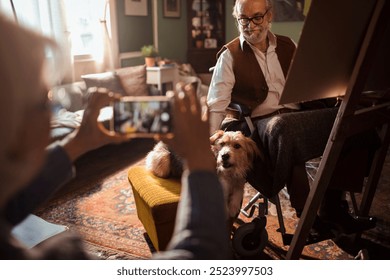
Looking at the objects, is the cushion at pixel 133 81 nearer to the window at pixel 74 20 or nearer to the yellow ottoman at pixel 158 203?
the window at pixel 74 20

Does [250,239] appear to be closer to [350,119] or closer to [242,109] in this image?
[242,109]

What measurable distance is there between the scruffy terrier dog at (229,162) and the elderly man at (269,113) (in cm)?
6

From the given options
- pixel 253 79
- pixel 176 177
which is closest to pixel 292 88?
pixel 253 79

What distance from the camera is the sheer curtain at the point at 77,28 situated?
2539 millimetres

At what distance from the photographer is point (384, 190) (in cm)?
244

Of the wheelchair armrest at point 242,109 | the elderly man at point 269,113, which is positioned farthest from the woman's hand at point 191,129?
the wheelchair armrest at point 242,109

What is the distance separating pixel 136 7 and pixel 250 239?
3.26 m

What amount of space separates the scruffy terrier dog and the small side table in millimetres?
1745

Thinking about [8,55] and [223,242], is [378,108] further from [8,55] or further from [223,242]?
[8,55]

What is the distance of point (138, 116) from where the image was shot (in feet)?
2.55

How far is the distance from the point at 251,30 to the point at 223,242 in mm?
1327

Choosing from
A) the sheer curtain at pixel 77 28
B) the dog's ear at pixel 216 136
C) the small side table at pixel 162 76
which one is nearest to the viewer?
the dog's ear at pixel 216 136

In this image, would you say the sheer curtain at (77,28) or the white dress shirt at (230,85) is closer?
the white dress shirt at (230,85)

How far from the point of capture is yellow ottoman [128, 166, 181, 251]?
1.56 meters
